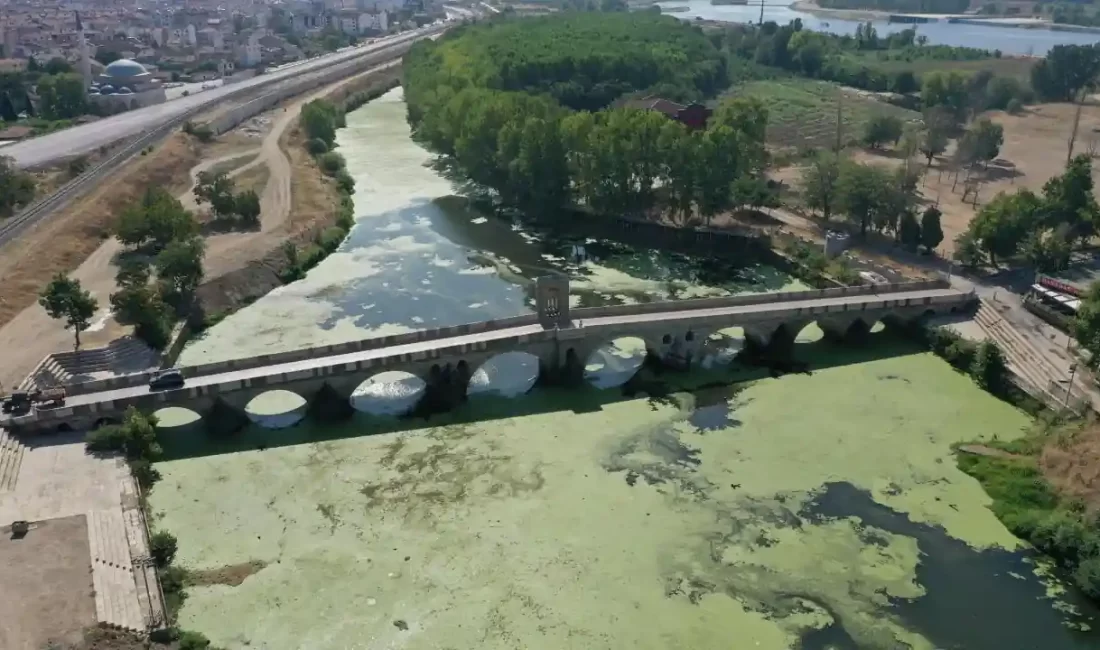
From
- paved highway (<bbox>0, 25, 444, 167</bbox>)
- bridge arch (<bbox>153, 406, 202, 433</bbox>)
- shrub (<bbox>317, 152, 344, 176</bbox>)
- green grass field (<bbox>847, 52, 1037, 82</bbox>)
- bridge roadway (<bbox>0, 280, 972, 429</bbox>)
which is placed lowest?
bridge arch (<bbox>153, 406, 202, 433</bbox>)

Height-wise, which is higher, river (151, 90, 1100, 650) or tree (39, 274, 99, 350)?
tree (39, 274, 99, 350)

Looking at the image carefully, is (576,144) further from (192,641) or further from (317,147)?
(192,641)

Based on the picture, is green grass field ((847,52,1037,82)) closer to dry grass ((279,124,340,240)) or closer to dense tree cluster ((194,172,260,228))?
dry grass ((279,124,340,240))

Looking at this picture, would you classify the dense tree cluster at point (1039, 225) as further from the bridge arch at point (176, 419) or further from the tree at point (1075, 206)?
the bridge arch at point (176, 419)

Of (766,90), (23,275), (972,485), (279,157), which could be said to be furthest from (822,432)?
→ (766,90)

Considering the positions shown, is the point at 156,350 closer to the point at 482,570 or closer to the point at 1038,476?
the point at 482,570

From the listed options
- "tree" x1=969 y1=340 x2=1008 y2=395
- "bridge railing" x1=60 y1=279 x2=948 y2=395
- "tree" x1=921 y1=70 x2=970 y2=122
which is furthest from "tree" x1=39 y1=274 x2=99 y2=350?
"tree" x1=921 y1=70 x2=970 y2=122

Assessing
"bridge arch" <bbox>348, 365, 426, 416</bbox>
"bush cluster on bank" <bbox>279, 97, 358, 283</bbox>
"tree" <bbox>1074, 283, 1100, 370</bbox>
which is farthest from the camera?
"bush cluster on bank" <bbox>279, 97, 358, 283</bbox>
